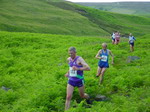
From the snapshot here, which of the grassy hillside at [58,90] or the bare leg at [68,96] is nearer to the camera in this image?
the bare leg at [68,96]

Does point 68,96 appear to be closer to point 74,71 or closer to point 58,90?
point 74,71

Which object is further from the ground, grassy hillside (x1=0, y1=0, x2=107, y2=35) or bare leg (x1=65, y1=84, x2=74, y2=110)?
grassy hillside (x1=0, y1=0, x2=107, y2=35)

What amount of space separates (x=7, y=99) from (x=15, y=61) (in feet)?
29.7

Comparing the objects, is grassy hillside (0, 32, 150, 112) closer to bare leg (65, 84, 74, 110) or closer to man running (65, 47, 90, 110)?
bare leg (65, 84, 74, 110)

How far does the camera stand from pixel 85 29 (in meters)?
77.1

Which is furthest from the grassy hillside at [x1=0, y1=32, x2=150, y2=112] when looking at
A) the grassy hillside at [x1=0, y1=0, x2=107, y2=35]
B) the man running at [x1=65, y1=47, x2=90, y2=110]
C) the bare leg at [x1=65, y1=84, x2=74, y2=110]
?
the grassy hillside at [x1=0, y1=0, x2=107, y2=35]

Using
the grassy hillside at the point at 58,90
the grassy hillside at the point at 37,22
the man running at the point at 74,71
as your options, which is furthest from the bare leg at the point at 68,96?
the grassy hillside at the point at 37,22

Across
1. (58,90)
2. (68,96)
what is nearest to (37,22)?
(58,90)

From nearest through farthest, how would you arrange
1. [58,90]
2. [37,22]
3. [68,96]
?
[68,96], [58,90], [37,22]

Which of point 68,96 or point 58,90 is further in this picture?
point 58,90

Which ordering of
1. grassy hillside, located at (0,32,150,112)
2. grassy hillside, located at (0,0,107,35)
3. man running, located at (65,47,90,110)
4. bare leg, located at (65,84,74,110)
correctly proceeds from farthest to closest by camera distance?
grassy hillside, located at (0,0,107,35) < grassy hillside, located at (0,32,150,112) < bare leg, located at (65,84,74,110) < man running, located at (65,47,90,110)

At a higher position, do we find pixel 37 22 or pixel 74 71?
pixel 37 22

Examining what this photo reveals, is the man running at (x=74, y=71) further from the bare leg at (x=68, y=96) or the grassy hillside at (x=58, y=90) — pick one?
the grassy hillside at (x=58, y=90)

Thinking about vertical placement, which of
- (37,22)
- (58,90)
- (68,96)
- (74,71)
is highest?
(37,22)
